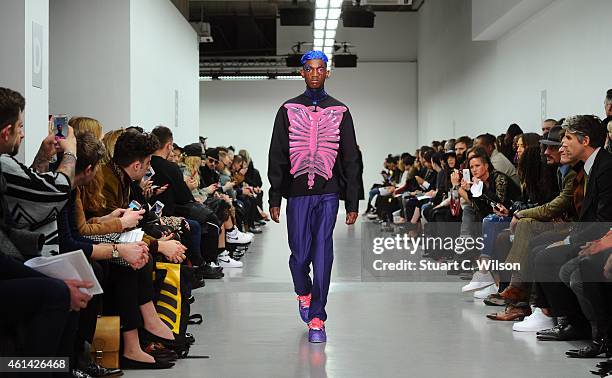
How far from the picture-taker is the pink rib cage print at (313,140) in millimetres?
4902

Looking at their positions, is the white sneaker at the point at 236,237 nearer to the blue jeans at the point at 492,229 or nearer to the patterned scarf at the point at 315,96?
the blue jeans at the point at 492,229

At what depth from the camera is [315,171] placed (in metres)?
4.91

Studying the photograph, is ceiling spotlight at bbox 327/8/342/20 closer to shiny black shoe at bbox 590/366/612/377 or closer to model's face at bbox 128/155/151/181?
model's face at bbox 128/155/151/181

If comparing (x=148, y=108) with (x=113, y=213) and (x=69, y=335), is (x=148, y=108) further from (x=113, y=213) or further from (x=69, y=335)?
(x=69, y=335)

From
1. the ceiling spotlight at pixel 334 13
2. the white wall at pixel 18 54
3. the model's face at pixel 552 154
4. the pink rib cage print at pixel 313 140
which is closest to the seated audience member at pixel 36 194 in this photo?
the pink rib cage print at pixel 313 140

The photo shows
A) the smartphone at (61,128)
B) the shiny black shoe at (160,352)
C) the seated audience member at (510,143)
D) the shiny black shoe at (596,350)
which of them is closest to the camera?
the smartphone at (61,128)

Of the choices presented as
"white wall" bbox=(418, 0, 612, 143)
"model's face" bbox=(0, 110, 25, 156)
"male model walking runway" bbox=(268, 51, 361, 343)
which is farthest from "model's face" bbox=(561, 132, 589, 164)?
"white wall" bbox=(418, 0, 612, 143)

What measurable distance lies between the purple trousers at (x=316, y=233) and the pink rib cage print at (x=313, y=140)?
4.6 inches

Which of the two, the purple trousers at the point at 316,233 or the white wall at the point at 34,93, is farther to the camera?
the white wall at the point at 34,93

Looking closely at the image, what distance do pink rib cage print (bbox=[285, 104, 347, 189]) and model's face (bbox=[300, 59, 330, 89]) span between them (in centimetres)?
14

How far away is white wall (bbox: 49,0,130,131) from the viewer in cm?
873

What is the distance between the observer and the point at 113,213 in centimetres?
417

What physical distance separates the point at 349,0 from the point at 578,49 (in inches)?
337

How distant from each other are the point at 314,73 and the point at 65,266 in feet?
7.50
